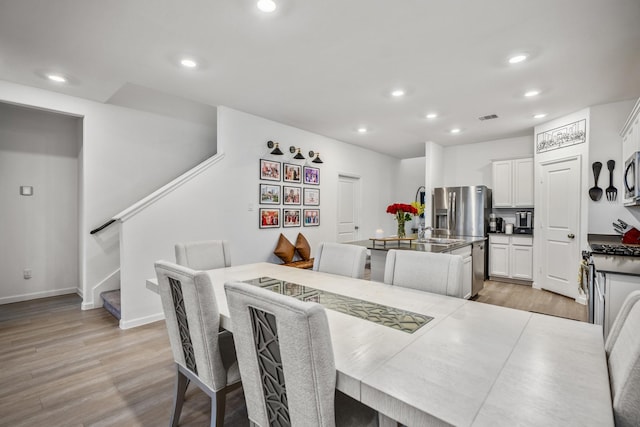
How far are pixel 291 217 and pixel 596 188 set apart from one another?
13.8 ft

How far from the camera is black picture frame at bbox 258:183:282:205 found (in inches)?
175

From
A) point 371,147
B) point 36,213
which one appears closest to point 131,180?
point 36,213

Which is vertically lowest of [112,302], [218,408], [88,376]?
[88,376]

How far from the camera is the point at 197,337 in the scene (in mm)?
1408

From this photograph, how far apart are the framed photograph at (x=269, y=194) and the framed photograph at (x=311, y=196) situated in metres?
0.59

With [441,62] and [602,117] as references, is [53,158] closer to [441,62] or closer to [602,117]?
[441,62]

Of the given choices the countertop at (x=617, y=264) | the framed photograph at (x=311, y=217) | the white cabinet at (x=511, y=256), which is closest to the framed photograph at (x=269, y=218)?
the framed photograph at (x=311, y=217)

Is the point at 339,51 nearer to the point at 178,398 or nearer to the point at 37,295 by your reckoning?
the point at 178,398

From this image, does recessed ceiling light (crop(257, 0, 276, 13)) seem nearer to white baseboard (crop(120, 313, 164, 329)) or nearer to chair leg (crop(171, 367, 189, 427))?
chair leg (crop(171, 367, 189, 427))

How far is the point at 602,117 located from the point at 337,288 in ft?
14.5

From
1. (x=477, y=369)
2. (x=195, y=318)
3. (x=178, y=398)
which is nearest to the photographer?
(x=477, y=369)

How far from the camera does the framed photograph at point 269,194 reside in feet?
14.6

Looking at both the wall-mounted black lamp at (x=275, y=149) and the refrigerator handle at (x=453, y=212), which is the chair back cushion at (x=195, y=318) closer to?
the wall-mounted black lamp at (x=275, y=149)

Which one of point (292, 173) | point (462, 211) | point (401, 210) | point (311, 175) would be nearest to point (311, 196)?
point (311, 175)
